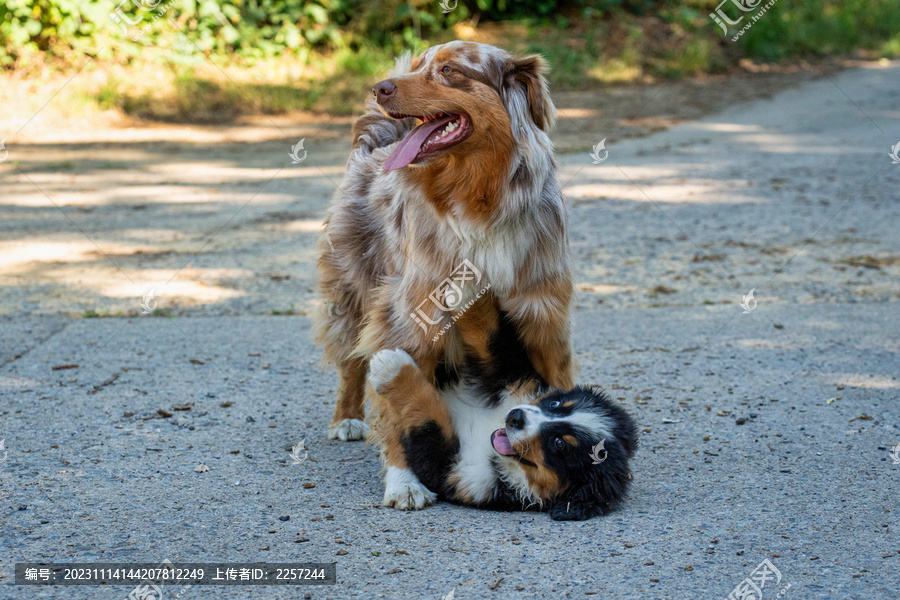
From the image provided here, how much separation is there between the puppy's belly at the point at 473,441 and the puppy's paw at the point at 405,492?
0.15 meters

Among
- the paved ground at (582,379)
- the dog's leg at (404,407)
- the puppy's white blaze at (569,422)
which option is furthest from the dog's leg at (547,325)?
the paved ground at (582,379)

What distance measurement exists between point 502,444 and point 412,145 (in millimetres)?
1459

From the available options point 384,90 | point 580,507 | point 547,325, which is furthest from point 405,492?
point 384,90

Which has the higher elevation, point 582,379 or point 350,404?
point 350,404

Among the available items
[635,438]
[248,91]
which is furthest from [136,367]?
[248,91]

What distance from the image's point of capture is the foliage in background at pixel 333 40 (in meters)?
15.3

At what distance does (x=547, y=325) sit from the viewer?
14.2ft

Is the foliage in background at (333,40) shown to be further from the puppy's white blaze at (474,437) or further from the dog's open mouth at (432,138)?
the puppy's white blaze at (474,437)

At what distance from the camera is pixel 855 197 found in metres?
10.7

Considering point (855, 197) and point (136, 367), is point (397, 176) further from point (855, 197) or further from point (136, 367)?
point (855, 197)

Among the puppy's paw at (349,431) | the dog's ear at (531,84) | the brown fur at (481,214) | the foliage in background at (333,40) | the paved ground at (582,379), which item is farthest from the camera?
the foliage in background at (333,40)

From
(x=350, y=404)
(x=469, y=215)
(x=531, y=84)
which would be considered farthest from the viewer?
(x=350, y=404)

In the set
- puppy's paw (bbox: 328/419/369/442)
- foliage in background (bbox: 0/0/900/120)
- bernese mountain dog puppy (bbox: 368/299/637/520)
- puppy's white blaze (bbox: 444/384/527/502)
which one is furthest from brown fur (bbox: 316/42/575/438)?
foliage in background (bbox: 0/0/900/120)

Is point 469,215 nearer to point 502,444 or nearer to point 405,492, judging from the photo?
point 502,444
